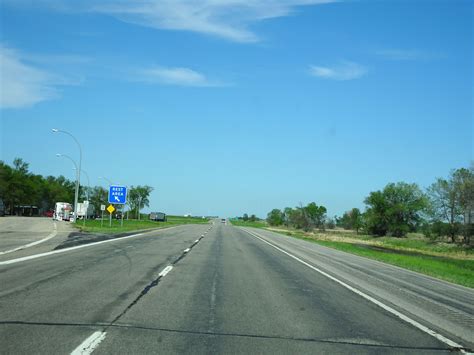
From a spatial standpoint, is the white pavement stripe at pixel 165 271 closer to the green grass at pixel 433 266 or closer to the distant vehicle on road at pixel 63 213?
the green grass at pixel 433 266

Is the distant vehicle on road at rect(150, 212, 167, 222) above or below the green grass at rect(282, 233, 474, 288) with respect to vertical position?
above

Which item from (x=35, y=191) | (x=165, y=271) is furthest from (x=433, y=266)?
(x=35, y=191)

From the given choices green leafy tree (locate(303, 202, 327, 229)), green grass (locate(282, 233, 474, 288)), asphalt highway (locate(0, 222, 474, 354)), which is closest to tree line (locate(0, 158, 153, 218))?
green leafy tree (locate(303, 202, 327, 229))

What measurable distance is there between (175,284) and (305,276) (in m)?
5.69

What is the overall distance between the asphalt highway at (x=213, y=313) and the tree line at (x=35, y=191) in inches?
3657

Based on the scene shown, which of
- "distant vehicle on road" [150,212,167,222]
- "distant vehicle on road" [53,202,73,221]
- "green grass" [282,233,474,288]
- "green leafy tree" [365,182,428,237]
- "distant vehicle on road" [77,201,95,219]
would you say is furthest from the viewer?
"distant vehicle on road" [150,212,167,222]

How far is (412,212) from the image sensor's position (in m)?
117

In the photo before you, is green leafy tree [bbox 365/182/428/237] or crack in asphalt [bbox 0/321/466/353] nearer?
crack in asphalt [bbox 0/321/466/353]

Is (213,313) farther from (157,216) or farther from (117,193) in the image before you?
(157,216)

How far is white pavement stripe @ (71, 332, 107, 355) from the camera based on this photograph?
6.40 metres

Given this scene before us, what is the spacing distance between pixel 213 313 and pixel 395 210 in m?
110

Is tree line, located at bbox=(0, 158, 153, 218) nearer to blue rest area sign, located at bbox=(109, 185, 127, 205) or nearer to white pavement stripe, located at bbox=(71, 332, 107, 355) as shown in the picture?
blue rest area sign, located at bbox=(109, 185, 127, 205)

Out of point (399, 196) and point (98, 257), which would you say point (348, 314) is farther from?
point (399, 196)

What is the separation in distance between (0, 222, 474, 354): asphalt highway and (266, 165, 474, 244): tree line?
69.7 m
